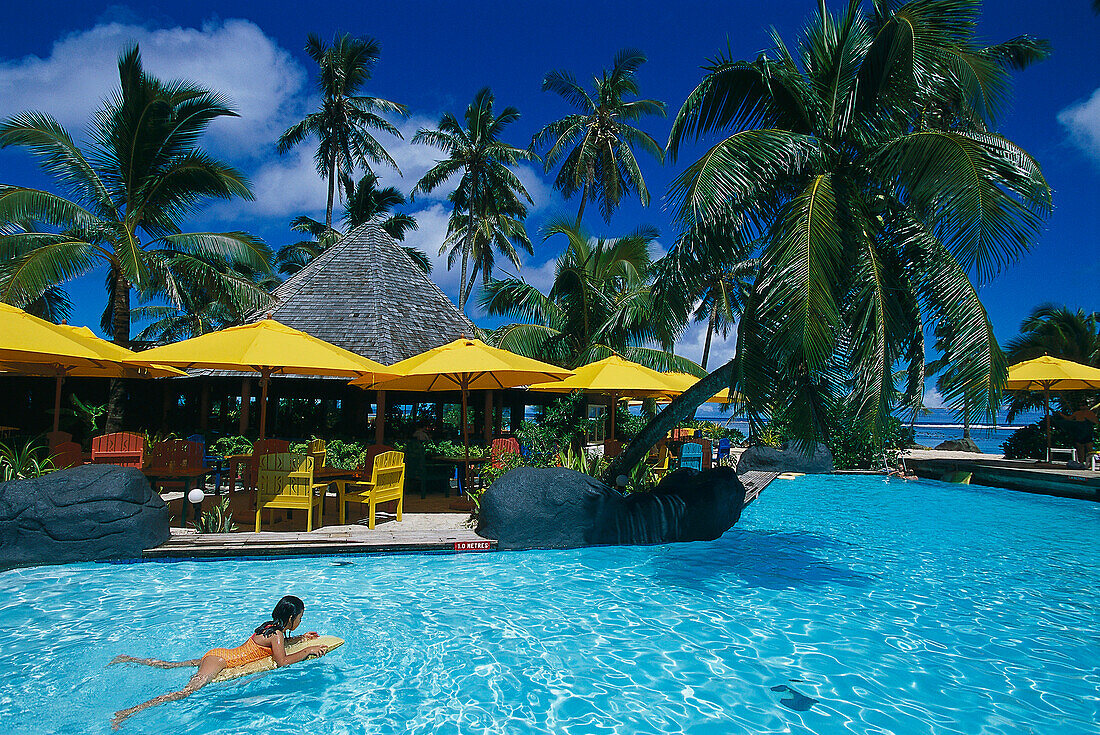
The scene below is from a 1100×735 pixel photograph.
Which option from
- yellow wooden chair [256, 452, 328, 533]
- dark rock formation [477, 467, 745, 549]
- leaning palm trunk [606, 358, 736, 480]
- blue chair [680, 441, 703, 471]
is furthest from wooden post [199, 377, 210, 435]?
blue chair [680, 441, 703, 471]

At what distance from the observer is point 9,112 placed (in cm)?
1255

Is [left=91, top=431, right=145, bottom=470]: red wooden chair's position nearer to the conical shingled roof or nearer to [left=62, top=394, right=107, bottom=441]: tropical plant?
[left=62, top=394, right=107, bottom=441]: tropical plant

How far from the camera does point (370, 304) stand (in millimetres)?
16672

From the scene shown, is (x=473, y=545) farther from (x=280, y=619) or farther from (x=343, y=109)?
(x=343, y=109)

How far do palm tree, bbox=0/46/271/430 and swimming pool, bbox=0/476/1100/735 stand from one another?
8.09 m

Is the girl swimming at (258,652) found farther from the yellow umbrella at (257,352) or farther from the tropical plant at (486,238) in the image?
the tropical plant at (486,238)

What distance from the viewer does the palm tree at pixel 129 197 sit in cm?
1237

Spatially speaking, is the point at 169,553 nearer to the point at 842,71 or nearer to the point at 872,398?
the point at 872,398

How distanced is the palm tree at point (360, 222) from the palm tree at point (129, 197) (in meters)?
13.8

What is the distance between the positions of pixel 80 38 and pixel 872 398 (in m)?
17.5

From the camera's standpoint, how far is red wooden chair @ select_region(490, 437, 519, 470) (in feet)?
35.0

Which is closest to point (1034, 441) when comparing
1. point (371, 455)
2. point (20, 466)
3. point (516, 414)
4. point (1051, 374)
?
point (1051, 374)

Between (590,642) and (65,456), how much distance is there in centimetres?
842

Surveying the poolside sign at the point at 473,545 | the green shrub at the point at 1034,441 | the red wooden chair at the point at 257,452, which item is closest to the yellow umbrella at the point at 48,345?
the red wooden chair at the point at 257,452
